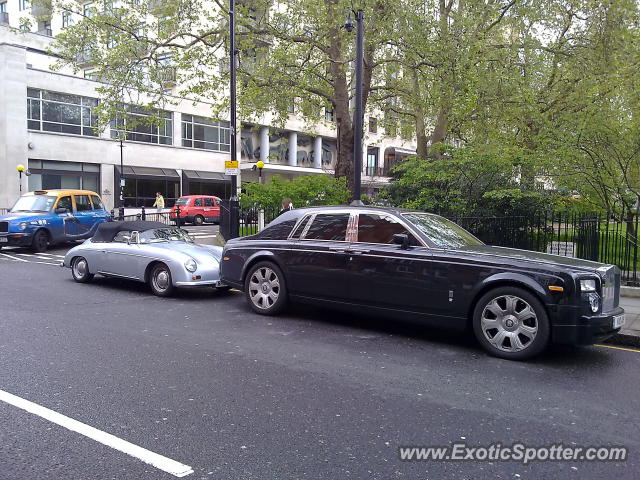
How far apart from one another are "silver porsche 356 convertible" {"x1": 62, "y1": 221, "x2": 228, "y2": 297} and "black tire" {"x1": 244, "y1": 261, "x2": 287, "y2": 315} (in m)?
1.47

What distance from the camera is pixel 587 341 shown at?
575cm

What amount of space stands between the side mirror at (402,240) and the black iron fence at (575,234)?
18.9 ft

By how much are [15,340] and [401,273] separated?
4649 mm

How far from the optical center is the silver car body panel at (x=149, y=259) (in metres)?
9.33

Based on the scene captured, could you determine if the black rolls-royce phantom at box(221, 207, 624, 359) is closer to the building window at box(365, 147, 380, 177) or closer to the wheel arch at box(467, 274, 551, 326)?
the wheel arch at box(467, 274, 551, 326)

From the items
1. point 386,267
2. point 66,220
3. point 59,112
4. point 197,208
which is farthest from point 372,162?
point 386,267

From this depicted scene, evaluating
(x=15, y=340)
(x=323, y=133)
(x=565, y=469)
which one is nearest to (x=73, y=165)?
(x=323, y=133)

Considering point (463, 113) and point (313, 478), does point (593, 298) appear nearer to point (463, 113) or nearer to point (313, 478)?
point (313, 478)

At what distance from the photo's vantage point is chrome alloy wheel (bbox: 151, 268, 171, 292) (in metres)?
9.48

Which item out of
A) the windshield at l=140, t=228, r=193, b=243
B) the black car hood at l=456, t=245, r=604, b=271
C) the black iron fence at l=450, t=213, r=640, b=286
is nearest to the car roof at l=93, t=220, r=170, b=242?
the windshield at l=140, t=228, r=193, b=243

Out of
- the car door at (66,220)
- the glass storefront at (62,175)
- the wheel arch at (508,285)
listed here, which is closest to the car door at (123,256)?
the wheel arch at (508,285)

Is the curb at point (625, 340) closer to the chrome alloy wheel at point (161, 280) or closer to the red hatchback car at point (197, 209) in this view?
the chrome alloy wheel at point (161, 280)

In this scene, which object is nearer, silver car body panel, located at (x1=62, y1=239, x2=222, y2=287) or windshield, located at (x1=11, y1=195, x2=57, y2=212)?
silver car body panel, located at (x1=62, y1=239, x2=222, y2=287)

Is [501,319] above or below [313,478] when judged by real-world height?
above
